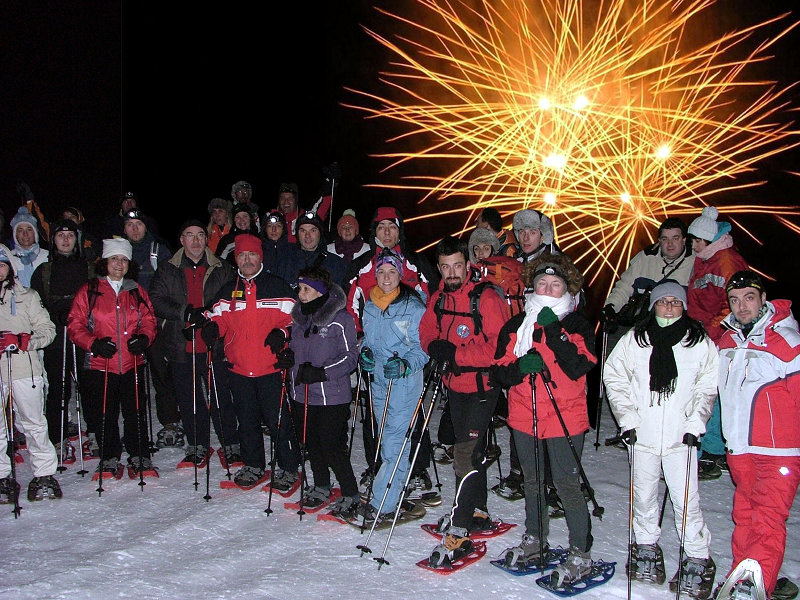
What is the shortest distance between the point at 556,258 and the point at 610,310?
2401 mm

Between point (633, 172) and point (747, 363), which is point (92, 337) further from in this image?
point (633, 172)

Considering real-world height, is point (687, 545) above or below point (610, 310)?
below

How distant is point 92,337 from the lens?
5.80 m

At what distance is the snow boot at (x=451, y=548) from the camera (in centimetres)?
450

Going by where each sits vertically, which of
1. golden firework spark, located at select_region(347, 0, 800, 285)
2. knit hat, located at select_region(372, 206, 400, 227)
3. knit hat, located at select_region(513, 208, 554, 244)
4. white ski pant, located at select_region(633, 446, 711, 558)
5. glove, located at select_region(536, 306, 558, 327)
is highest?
golden firework spark, located at select_region(347, 0, 800, 285)

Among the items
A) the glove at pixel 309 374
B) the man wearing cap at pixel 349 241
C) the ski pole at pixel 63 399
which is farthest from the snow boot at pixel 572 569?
Result: the ski pole at pixel 63 399

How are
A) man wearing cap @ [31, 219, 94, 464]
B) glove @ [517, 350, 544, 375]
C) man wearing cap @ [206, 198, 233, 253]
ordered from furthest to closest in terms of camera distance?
man wearing cap @ [206, 198, 233, 253] < man wearing cap @ [31, 219, 94, 464] < glove @ [517, 350, 544, 375]

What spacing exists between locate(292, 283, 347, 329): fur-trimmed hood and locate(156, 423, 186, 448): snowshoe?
2.43 metres

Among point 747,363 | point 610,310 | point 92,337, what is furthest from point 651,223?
point 92,337

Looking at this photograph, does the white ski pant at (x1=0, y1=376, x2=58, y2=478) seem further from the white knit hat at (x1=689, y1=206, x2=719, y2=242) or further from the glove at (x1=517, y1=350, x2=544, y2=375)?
the white knit hat at (x1=689, y1=206, x2=719, y2=242)

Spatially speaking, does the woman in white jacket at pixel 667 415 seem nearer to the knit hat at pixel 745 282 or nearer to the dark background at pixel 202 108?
the knit hat at pixel 745 282

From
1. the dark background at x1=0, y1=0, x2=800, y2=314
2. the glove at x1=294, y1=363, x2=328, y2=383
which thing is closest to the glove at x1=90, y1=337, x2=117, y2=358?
the glove at x1=294, y1=363, x2=328, y2=383

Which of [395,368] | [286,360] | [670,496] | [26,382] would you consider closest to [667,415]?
[670,496]

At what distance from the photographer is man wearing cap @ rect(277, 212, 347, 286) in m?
7.05
